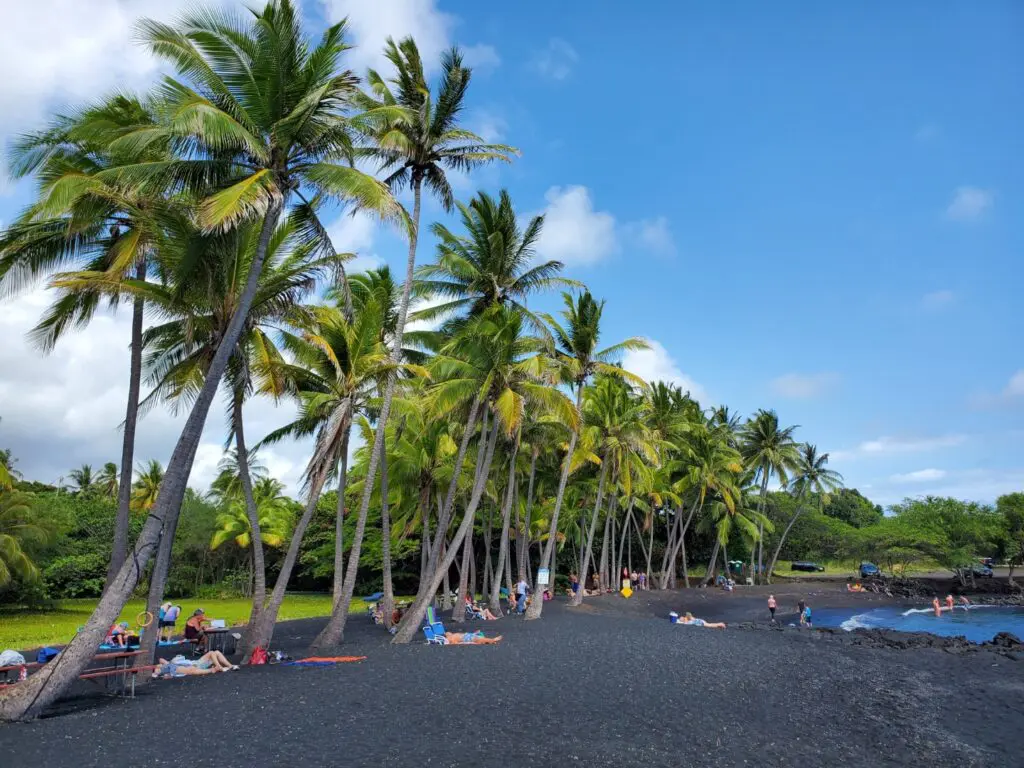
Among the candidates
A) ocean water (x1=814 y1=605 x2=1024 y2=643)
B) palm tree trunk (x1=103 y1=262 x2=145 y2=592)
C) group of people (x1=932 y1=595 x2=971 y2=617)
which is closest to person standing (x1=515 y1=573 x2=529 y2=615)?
ocean water (x1=814 y1=605 x2=1024 y2=643)

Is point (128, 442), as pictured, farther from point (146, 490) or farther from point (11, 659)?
point (146, 490)

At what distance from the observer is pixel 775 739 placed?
8.59 metres

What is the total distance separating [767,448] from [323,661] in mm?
40151

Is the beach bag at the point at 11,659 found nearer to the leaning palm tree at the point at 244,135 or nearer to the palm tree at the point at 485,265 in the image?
the leaning palm tree at the point at 244,135

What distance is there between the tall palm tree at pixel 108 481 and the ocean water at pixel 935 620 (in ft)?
Result: 184

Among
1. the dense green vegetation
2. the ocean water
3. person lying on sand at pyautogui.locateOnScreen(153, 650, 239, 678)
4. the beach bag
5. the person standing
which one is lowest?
the ocean water

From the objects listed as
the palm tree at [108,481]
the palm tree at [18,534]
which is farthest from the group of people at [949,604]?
the palm tree at [108,481]

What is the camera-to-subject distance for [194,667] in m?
11.9

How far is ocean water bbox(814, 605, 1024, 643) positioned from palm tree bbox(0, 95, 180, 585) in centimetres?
2822

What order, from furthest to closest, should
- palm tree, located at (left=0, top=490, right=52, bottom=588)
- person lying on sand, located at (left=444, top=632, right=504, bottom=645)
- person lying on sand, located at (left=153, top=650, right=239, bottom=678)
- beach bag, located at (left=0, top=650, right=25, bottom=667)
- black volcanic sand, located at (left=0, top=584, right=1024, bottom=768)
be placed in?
palm tree, located at (left=0, top=490, right=52, bottom=588), person lying on sand, located at (left=444, top=632, right=504, bottom=645), person lying on sand, located at (left=153, top=650, right=239, bottom=678), beach bag, located at (left=0, top=650, right=25, bottom=667), black volcanic sand, located at (left=0, top=584, right=1024, bottom=768)

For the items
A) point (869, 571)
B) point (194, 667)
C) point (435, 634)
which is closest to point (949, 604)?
point (869, 571)

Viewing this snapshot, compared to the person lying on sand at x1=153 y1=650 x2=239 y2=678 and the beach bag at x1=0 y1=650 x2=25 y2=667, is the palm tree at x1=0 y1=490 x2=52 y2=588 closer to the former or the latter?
the person lying on sand at x1=153 y1=650 x2=239 y2=678

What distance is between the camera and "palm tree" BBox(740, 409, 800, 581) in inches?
1813

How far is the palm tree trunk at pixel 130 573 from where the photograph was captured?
27.2ft
